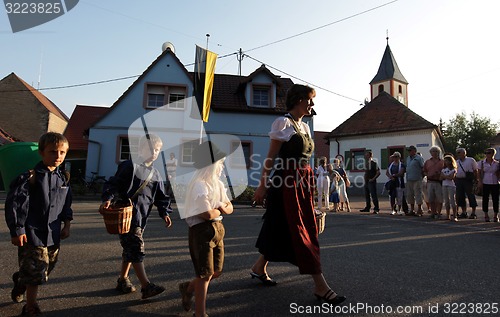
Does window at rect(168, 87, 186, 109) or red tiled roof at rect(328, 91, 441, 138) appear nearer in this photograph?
window at rect(168, 87, 186, 109)

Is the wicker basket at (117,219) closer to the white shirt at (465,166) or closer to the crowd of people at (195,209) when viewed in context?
the crowd of people at (195,209)

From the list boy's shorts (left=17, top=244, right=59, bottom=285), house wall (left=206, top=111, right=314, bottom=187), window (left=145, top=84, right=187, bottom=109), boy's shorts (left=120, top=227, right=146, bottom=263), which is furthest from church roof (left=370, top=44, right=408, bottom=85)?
boy's shorts (left=17, top=244, right=59, bottom=285)

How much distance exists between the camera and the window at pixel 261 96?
77.8 feet

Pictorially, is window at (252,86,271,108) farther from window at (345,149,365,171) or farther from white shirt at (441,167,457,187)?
white shirt at (441,167,457,187)

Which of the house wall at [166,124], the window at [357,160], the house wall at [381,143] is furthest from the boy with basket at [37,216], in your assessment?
the window at [357,160]

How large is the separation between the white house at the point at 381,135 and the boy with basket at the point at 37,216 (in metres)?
26.2

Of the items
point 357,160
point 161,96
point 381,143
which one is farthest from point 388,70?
point 161,96

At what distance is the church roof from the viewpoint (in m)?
54.0

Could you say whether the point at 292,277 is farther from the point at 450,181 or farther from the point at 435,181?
the point at 435,181

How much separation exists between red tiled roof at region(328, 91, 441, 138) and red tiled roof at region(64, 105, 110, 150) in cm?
2046

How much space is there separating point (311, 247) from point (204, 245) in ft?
3.34

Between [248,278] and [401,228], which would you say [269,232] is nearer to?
[248,278]

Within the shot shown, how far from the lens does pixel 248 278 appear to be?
13.3 ft

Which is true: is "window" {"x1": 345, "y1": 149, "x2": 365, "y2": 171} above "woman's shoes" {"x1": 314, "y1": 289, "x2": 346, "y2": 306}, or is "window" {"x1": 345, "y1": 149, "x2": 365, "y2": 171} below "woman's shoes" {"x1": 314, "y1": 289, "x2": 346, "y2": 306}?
above
